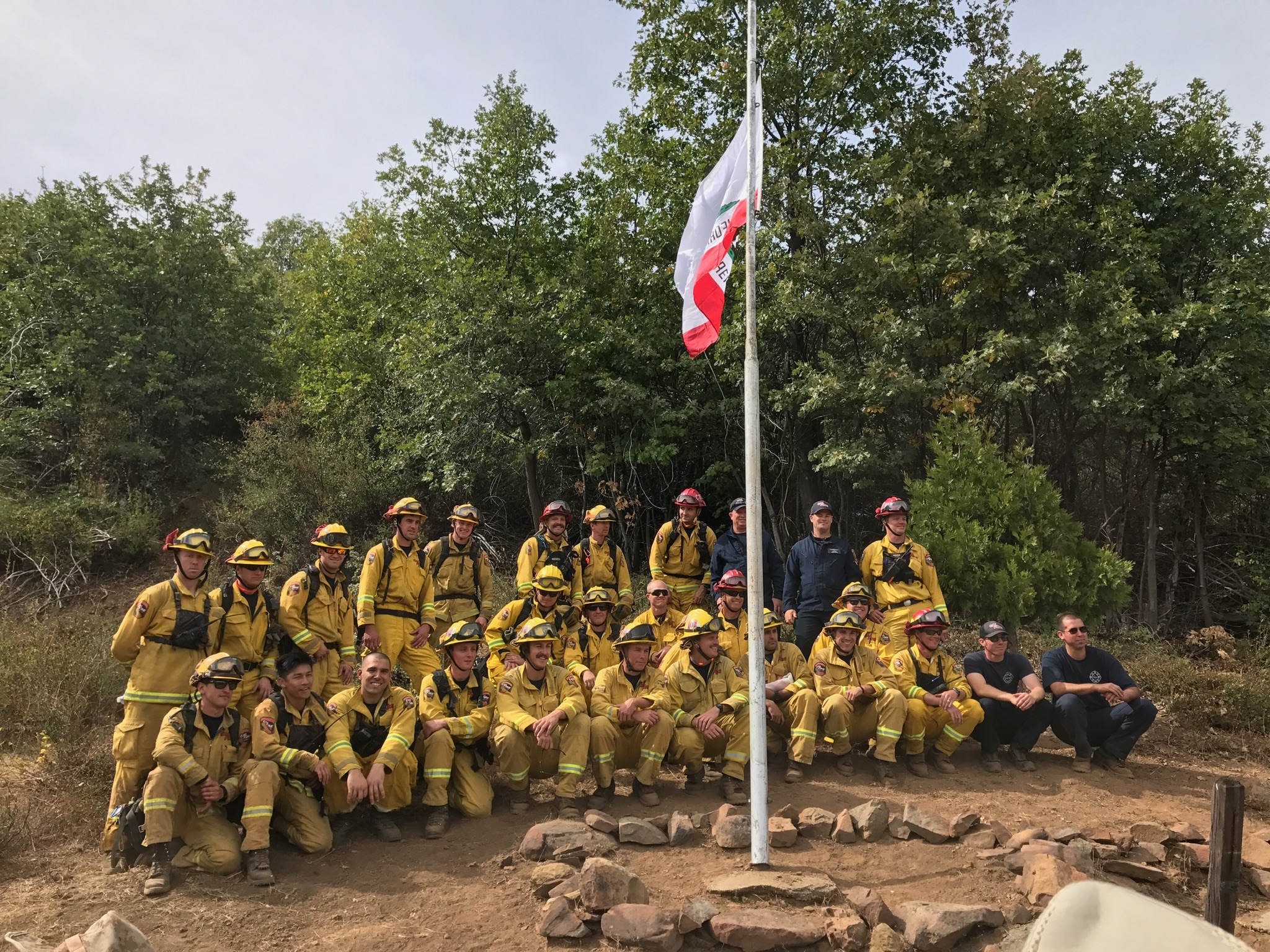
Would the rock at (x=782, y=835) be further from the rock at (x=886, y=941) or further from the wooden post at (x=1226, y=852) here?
the wooden post at (x=1226, y=852)

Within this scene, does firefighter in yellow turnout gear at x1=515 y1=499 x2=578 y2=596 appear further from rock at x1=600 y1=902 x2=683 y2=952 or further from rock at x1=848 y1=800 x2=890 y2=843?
rock at x1=600 y1=902 x2=683 y2=952

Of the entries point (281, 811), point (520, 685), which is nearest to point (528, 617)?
point (520, 685)

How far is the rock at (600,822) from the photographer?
5.68 metres

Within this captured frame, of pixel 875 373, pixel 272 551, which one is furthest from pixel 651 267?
pixel 272 551

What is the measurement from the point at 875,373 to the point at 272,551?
1090 centimetres

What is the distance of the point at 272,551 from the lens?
49.4 feet

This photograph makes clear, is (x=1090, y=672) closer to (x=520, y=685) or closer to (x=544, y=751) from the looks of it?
(x=544, y=751)

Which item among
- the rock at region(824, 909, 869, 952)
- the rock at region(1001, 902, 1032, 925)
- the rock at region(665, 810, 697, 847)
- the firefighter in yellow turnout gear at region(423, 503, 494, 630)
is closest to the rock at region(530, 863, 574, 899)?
the rock at region(665, 810, 697, 847)

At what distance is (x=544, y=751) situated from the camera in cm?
647

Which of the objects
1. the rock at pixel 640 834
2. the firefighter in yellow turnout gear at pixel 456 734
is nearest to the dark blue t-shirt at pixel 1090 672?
the rock at pixel 640 834

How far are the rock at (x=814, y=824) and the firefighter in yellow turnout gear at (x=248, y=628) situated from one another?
4028 millimetres

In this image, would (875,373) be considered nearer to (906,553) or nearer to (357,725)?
(906,553)

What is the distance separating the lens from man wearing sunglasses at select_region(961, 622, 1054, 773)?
24.4ft

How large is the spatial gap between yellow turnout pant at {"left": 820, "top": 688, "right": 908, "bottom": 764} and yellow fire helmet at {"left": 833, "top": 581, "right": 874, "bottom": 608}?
96cm
